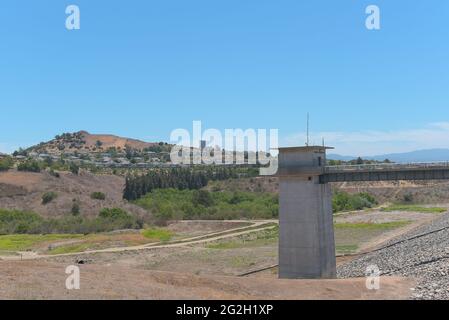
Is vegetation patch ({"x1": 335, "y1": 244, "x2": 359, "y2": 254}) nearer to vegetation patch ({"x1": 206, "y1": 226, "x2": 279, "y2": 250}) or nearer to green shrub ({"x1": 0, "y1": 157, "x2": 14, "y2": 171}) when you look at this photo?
vegetation patch ({"x1": 206, "y1": 226, "x2": 279, "y2": 250})

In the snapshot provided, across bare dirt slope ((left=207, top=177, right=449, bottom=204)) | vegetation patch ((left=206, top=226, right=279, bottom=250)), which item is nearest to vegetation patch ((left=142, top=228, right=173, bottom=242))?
vegetation patch ((left=206, top=226, right=279, bottom=250))

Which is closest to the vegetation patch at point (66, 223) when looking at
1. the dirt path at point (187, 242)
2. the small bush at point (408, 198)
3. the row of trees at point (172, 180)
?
the dirt path at point (187, 242)

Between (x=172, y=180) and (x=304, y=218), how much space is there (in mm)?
102512

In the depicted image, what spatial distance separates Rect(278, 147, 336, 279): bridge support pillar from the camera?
42.7 meters

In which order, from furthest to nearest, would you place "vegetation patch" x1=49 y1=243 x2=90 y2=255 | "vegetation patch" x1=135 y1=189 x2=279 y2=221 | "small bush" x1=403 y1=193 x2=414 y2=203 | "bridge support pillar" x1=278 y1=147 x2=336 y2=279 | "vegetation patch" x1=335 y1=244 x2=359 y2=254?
1. "small bush" x1=403 y1=193 x2=414 y2=203
2. "vegetation patch" x1=135 y1=189 x2=279 y2=221
3. "vegetation patch" x1=49 y1=243 x2=90 y2=255
4. "vegetation patch" x1=335 y1=244 x2=359 y2=254
5. "bridge support pillar" x1=278 y1=147 x2=336 y2=279

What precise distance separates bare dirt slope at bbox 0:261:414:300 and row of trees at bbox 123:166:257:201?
107052 millimetres

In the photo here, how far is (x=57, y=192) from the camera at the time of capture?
4926 inches

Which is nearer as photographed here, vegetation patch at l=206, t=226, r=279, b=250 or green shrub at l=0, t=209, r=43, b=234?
vegetation patch at l=206, t=226, r=279, b=250

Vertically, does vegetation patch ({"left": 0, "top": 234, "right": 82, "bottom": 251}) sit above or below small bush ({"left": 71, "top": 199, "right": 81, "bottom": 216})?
below

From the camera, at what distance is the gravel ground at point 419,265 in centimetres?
2530

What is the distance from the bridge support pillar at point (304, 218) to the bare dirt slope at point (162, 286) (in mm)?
13504

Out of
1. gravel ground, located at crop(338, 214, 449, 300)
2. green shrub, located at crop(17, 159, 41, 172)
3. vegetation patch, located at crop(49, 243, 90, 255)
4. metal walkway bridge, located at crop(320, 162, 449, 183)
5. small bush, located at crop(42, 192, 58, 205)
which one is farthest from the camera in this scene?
green shrub, located at crop(17, 159, 41, 172)
